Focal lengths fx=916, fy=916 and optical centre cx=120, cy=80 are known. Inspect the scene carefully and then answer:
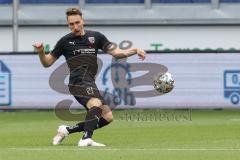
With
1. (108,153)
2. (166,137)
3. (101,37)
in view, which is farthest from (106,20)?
(108,153)

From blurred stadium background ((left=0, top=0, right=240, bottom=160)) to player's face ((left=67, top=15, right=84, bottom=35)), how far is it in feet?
5.91

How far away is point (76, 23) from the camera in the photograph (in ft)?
46.2

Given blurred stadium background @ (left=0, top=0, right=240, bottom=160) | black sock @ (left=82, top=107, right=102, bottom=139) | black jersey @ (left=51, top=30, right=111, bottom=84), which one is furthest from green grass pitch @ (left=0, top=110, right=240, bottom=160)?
black jersey @ (left=51, top=30, right=111, bottom=84)

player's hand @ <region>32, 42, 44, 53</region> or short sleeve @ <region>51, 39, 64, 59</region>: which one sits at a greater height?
player's hand @ <region>32, 42, 44, 53</region>

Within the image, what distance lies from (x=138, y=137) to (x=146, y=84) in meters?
8.76

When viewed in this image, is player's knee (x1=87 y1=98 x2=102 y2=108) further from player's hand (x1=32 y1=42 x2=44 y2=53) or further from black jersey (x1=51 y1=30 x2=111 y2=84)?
player's hand (x1=32 y1=42 x2=44 y2=53)

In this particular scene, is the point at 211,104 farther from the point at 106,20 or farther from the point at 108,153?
the point at 108,153

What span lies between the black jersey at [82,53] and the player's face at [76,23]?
18cm

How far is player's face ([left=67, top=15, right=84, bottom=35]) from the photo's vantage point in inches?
551

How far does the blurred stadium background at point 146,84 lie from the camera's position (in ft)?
46.3

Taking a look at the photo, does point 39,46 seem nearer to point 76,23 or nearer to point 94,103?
point 76,23

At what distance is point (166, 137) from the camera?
17.0 meters

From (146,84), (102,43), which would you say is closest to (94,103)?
(102,43)

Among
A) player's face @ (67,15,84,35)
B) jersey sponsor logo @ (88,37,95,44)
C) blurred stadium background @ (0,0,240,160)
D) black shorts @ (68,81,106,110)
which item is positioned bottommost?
blurred stadium background @ (0,0,240,160)
